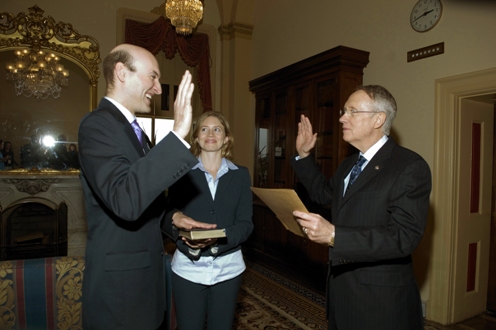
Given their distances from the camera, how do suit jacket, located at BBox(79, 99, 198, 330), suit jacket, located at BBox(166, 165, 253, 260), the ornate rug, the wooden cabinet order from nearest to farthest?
suit jacket, located at BBox(79, 99, 198, 330) < suit jacket, located at BBox(166, 165, 253, 260) < the ornate rug < the wooden cabinet

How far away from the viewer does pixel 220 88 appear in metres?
6.64

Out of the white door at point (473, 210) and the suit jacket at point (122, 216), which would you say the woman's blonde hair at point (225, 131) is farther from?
the white door at point (473, 210)

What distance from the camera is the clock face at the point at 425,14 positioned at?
3.37 meters

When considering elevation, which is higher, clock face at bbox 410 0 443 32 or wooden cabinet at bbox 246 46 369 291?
clock face at bbox 410 0 443 32

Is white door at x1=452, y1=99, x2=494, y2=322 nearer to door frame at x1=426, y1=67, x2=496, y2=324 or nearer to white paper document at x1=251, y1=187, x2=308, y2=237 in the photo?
door frame at x1=426, y1=67, x2=496, y2=324

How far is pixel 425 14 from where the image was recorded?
11.4 feet

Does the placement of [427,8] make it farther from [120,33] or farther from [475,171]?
[120,33]

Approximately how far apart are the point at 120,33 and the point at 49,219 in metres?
3.19

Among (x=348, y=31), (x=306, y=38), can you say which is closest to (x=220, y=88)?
(x=306, y=38)

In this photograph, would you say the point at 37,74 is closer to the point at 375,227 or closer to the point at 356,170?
the point at 356,170

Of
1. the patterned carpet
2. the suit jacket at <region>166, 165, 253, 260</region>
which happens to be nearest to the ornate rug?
the patterned carpet

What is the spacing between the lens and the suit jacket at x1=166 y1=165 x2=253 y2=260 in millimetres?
2047

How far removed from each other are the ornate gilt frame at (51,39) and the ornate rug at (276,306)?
12.6 feet

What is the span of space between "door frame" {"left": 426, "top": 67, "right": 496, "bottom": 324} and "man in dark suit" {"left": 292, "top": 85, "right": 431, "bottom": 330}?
1.87 m
